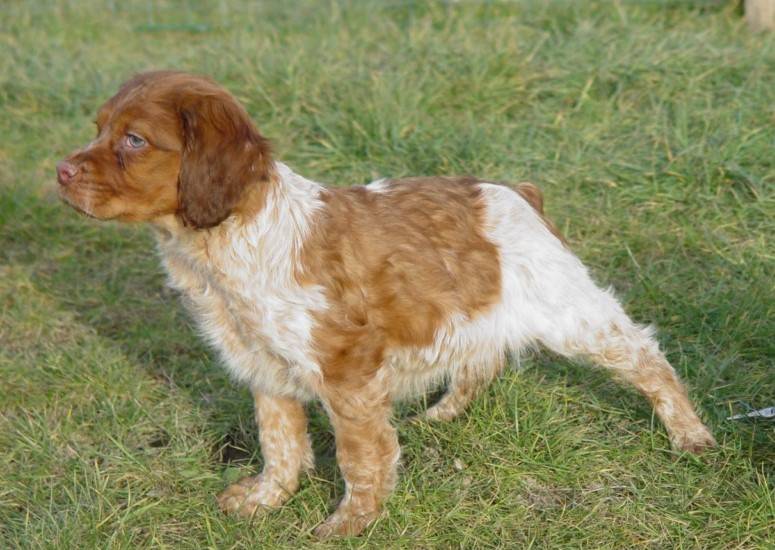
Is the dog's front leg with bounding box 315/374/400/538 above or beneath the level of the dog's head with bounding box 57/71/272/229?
beneath

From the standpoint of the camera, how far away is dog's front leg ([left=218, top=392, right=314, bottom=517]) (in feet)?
13.7

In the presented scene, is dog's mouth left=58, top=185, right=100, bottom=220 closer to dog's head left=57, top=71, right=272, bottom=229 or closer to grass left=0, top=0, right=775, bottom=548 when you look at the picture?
dog's head left=57, top=71, right=272, bottom=229

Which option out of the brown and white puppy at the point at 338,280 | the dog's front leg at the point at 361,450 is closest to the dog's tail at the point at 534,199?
the brown and white puppy at the point at 338,280

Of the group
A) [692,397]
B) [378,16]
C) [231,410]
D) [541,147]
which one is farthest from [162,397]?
[378,16]

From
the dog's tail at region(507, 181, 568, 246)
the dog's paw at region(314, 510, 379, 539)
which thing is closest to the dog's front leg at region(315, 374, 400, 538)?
the dog's paw at region(314, 510, 379, 539)

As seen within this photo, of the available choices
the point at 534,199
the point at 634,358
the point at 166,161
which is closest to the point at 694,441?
the point at 634,358

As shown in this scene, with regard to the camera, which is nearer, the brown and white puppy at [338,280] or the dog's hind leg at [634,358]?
the brown and white puppy at [338,280]

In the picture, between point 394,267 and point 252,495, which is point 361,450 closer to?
point 252,495

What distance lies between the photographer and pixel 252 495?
163 inches

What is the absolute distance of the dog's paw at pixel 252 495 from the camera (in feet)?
13.5

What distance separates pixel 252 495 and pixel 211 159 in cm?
130

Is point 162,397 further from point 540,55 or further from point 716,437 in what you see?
point 540,55

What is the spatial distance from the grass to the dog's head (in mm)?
1085

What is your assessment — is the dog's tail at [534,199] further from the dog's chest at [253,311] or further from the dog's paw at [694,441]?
the dog's chest at [253,311]
